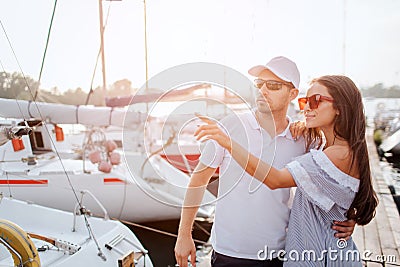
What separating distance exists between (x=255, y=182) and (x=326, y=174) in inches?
9.9

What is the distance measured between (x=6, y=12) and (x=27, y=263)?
126 centimetres

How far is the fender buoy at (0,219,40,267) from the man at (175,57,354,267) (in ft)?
2.37

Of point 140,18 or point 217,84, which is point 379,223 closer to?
point 217,84

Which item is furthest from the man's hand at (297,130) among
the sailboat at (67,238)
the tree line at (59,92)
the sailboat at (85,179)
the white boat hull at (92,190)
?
the white boat hull at (92,190)

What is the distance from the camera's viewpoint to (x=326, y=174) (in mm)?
1064

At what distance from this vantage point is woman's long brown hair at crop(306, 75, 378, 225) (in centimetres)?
109

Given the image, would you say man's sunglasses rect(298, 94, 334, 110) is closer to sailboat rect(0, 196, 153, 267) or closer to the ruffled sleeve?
the ruffled sleeve

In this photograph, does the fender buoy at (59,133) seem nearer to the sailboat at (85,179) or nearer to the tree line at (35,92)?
the sailboat at (85,179)

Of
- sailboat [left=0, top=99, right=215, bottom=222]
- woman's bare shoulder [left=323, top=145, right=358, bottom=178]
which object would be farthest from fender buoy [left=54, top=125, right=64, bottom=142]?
woman's bare shoulder [left=323, top=145, right=358, bottom=178]

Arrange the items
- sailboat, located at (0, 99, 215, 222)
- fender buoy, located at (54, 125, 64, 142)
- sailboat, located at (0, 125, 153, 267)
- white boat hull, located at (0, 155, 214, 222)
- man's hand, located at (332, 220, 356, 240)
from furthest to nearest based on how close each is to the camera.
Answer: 1. fender buoy, located at (54, 125, 64, 142)
2. white boat hull, located at (0, 155, 214, 222)
3. sailboat, located at (0, 99, 215, 222)
4. sailboat, located at (0, 125, 153, 267)
5. man's hand, located at (332, 220, 356, 240)

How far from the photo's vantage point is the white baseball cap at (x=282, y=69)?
1.22 metres

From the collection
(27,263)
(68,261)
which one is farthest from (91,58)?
(27,263)

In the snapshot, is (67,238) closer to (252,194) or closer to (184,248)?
(184,248)

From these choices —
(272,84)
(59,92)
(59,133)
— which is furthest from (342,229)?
(59,133)
